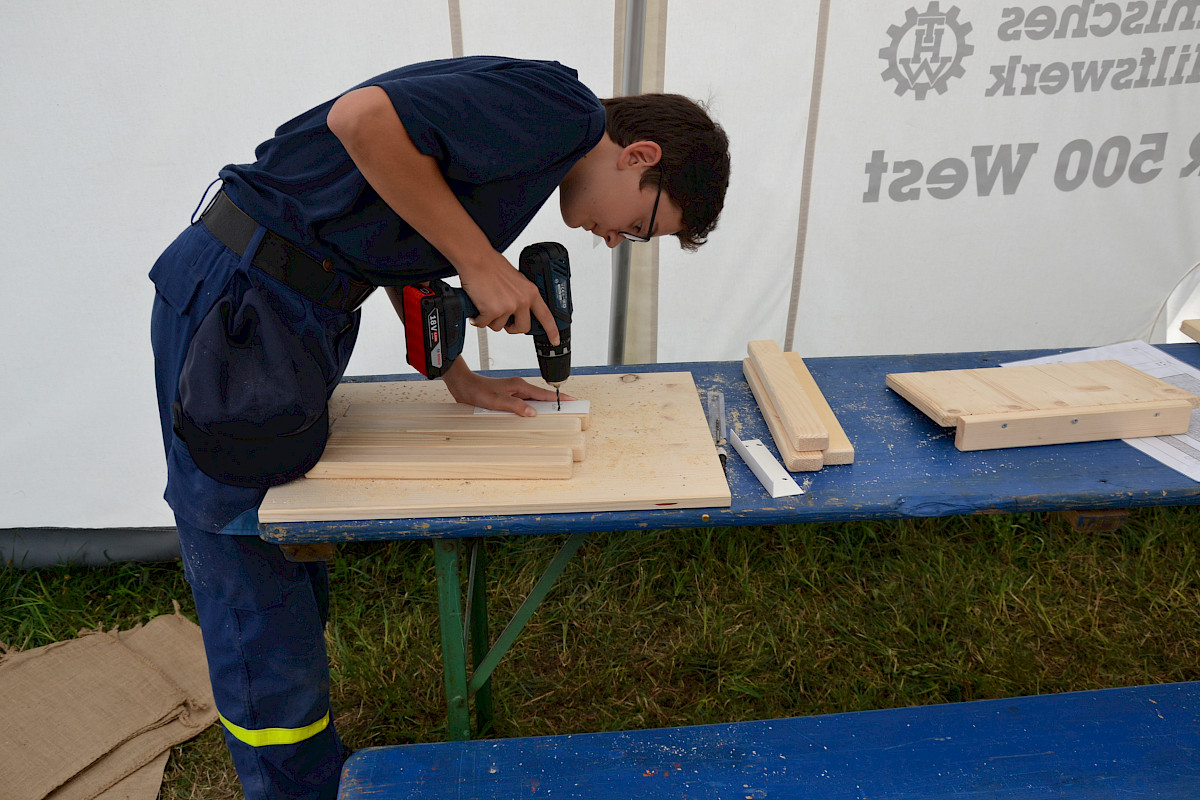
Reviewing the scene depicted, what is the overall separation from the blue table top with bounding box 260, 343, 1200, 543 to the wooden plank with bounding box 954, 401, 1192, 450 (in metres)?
0.02

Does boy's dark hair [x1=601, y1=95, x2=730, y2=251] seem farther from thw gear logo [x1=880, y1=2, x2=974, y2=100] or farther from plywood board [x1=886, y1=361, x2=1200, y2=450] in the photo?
thw gear logo [x1=880, y1=2, x2=974, y2=100]

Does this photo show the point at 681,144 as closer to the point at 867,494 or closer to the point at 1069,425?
the point at 867,494

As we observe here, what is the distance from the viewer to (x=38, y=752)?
2.23 m

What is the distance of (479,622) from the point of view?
84.7 inches

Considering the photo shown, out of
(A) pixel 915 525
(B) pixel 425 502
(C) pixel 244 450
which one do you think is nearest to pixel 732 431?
(B) pixel 425 502

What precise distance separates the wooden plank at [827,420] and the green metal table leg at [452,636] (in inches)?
31.7

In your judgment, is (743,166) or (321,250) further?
(743,166)

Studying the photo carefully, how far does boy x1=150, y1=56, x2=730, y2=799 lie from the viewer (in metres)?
1.30

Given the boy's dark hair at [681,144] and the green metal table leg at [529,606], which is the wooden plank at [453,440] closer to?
the green metal table leg at [529,606]

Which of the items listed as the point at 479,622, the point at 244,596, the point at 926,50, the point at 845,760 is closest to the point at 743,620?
the point at 479,622

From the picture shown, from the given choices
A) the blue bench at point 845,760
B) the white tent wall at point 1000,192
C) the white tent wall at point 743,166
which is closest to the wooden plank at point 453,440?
the blue bench at point 845,760

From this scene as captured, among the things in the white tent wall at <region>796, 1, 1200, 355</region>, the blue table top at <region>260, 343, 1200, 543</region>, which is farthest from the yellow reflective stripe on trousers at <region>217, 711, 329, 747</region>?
the white tent wall at <region>796, 1, 1200, 355</region>

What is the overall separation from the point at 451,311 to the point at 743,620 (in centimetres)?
185

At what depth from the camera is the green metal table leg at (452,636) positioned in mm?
1596
